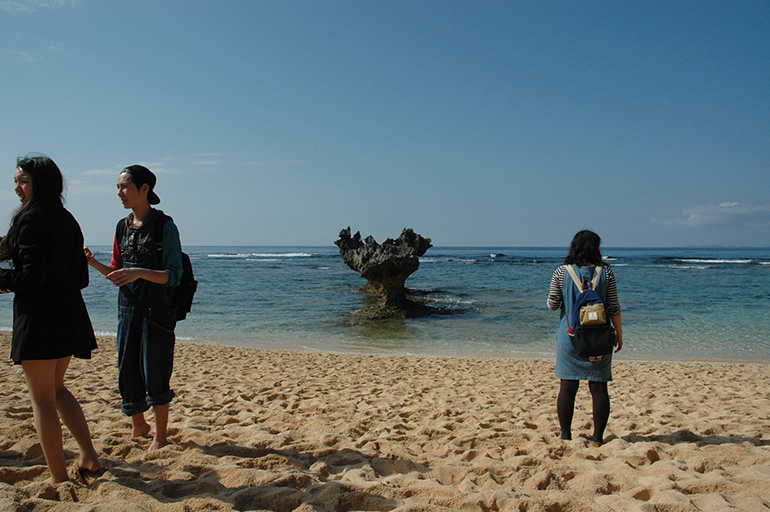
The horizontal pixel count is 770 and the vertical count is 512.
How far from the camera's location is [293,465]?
10.6ft

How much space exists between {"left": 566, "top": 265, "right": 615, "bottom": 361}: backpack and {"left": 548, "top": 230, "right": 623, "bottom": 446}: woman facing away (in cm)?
5

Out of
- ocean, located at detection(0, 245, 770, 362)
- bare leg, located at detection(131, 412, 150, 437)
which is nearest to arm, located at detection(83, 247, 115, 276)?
bare leg, located at detection(131, 412, 150, 437)

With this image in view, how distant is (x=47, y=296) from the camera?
2.52 meters

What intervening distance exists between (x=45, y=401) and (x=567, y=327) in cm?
348

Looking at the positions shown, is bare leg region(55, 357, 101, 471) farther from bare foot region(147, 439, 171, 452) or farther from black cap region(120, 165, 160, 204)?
black cap region(120, 165, 160, 204)

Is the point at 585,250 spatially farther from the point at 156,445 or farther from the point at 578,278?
the point at 156,445

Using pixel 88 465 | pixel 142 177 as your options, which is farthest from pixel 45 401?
pixel 142 177

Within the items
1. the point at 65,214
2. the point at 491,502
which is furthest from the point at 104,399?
the point at 491,502

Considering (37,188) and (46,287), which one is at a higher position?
(37,188)

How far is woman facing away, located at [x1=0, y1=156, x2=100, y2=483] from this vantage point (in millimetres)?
2457

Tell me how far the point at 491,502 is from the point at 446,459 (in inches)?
34.1

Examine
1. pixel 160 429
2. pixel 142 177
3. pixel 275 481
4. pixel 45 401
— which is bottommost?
pixel 275 481

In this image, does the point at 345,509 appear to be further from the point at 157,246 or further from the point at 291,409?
the point at 291,409

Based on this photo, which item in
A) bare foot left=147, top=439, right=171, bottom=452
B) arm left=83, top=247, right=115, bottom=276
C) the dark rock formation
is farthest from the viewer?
the dark rock formation
